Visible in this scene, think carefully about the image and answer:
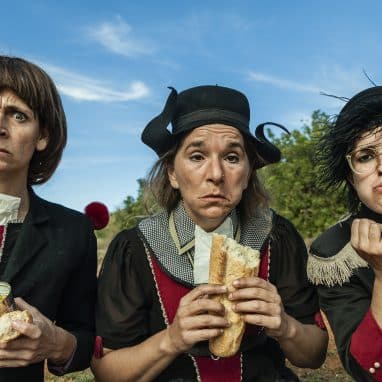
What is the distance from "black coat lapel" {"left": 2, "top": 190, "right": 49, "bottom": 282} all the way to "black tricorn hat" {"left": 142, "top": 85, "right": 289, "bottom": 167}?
0.69m

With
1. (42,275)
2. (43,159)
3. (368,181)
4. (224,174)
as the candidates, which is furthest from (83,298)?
(368,181)

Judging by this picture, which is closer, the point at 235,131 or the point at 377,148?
the point at 377,148

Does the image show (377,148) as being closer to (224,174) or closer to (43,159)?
(224,174)

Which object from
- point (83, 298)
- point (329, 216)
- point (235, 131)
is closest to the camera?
point (235, 131)

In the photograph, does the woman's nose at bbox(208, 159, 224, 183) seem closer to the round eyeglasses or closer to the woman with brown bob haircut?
the round eyeglasses

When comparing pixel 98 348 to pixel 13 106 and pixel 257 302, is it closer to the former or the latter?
pixel 257 302

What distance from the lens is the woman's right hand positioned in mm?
2445

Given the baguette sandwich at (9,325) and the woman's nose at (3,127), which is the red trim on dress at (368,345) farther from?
the woman's nose at (3,127)

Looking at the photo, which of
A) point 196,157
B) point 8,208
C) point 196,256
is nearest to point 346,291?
point 196,256

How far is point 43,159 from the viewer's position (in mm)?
3318

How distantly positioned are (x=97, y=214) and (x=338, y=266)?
1.46m

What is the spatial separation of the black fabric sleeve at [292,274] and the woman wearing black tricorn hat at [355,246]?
11 centimetres

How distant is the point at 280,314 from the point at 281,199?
34.2 ft

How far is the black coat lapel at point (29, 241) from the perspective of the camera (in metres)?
2.88
